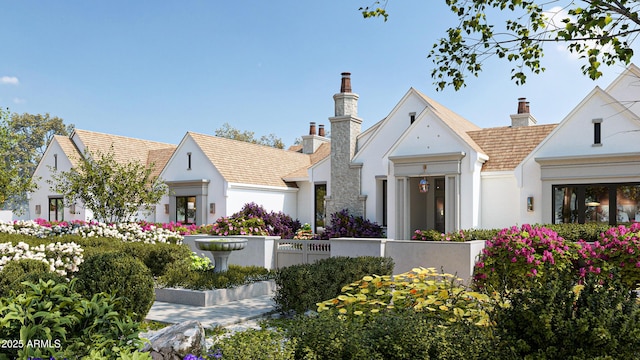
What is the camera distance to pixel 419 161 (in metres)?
19.1

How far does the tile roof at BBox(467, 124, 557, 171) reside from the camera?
18953mm

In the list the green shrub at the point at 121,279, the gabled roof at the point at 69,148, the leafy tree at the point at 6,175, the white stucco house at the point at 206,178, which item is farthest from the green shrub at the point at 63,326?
the gabled roof at the point at 69,148

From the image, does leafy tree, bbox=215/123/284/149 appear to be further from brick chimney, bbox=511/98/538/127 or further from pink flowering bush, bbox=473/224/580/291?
pink flowering bush, bbox=473/224/580/291

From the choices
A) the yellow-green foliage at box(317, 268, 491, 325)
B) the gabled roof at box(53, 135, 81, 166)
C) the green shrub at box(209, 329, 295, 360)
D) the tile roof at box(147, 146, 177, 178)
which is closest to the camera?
the green shrub at box(209, 329, 295, 360)

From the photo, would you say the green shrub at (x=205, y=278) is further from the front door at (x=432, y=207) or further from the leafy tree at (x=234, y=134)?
the leafy tree at (x=234, y=134)

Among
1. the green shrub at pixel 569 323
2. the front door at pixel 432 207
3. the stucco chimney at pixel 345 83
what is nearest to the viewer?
the green shrub at pixel 569 323

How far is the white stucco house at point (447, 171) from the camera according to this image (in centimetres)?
1670

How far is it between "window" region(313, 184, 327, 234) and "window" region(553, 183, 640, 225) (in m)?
10.6

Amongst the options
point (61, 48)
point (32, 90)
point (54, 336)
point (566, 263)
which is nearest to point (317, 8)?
point (566, 263)

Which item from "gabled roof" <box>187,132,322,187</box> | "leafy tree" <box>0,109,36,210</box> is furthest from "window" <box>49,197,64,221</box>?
"gabled roof" <box>187,132,322,187</box>

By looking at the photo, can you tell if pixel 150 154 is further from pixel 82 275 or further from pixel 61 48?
pixel 82 275

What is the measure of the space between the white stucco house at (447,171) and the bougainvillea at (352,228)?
22.0 inches

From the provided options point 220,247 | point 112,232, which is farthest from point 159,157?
point 220,247

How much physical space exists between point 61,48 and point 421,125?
72.1 ft
